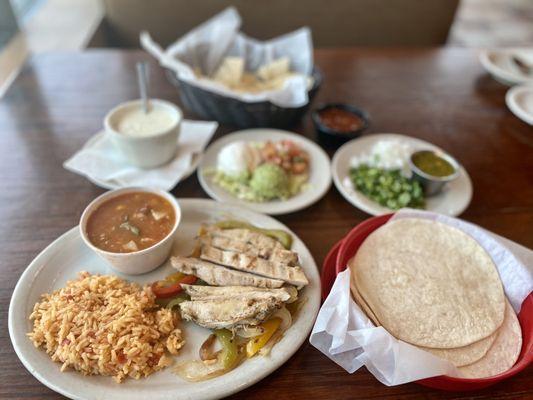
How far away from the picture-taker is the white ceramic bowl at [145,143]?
192 centimetres

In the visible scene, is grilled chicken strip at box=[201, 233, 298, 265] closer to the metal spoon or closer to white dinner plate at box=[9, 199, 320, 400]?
white dinner plate at box=[9, 199, 320, 400]

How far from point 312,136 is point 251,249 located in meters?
1.10

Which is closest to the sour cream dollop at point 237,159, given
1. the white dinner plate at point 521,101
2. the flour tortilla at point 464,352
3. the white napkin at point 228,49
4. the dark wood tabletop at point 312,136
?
the dark wood tabletop at point 312,136

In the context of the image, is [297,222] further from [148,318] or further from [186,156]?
[148,318]

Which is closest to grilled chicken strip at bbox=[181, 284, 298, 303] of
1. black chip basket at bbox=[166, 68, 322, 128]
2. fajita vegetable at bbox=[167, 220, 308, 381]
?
fajita vegetable at bbox=[167, 220, 308, 381]

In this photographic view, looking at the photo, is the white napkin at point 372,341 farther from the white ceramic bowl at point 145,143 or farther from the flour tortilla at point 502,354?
the white ceramic bowl at point 145,143

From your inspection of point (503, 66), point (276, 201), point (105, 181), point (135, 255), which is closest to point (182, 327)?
point (135, 255)

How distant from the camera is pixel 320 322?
129 centimetres

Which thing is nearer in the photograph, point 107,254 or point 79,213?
point 107,254

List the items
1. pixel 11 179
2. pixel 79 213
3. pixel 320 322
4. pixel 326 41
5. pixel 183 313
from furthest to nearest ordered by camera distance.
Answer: pixel 326 41
pixel 11 179
pixel 79 213
pixel 183 313
pixel 320 322

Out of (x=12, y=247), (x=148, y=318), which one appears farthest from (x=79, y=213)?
(x=148, y=318)

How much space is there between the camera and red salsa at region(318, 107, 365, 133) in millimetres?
2354

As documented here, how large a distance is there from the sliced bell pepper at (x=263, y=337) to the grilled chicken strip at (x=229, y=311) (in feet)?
0.11

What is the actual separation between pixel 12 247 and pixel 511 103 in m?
2.98
